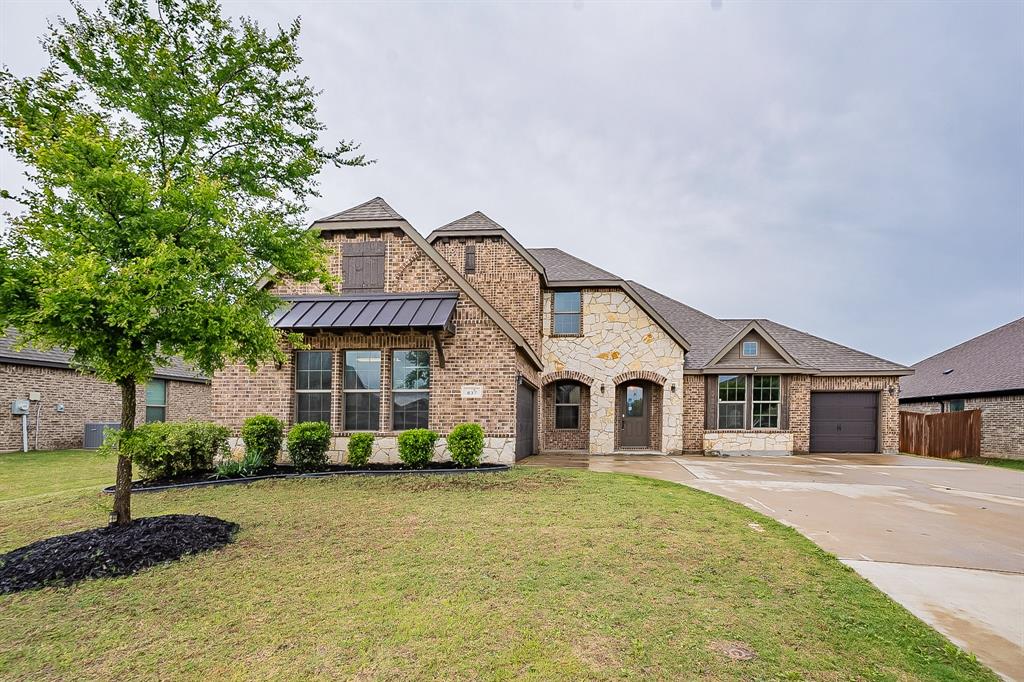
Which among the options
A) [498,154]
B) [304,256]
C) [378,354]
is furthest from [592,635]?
[498,154]

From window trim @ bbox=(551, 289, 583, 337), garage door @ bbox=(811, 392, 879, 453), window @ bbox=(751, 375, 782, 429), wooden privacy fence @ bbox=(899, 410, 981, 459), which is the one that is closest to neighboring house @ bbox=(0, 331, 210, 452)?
window trim @ bbox=(551, 289, 583, 337)

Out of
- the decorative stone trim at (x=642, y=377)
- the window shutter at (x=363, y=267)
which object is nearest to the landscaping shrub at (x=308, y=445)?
the window shutter at (x=363, y=267)

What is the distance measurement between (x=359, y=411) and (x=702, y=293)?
58786 mm

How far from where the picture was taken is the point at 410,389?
12102 mm

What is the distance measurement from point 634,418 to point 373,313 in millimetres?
11052

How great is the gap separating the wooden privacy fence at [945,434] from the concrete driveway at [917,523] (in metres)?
6.02

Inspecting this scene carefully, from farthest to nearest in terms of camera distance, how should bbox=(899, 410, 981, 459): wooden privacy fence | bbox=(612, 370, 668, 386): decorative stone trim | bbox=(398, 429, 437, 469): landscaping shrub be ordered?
1. bbox=(899, 410, 981, 459): wooden privacy fence
2. bbox=(612, 370, 668, 386): decorative stone trim
3. bbox=(398, 429, 437, 469): landscaping shrub

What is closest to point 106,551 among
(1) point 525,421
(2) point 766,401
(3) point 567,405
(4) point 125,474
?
(4) point 125,474

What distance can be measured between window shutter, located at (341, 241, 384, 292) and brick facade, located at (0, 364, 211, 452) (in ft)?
31.3

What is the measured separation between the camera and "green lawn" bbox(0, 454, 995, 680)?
10.5ft

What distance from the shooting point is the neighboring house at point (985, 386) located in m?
18.8

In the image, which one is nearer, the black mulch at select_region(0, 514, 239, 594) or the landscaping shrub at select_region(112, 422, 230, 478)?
the black mulch at select_region(0, 514, 239, 594)

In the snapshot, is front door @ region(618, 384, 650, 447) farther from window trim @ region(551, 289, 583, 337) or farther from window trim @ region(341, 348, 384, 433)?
window trim @ region(341, 348, 384, 433)

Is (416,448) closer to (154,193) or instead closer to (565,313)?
(154,193)
